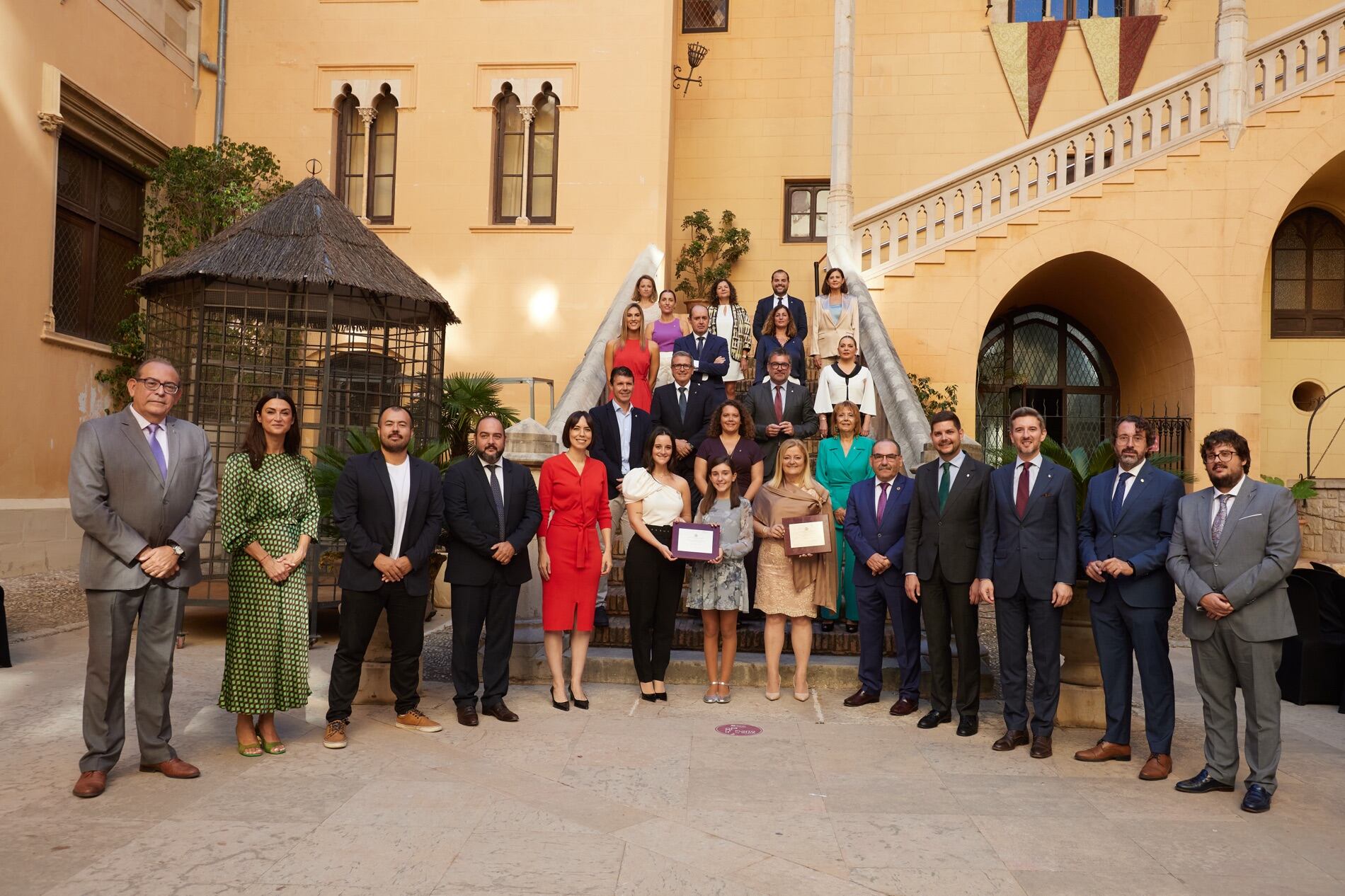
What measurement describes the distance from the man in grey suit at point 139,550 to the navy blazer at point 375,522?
923 mm

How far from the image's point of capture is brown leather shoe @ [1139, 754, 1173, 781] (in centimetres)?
591

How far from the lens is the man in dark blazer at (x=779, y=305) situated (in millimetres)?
11320

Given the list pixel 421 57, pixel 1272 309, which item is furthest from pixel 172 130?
pixel 1272 309

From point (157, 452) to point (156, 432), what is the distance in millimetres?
118

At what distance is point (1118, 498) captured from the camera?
636 cm

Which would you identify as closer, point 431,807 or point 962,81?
point 431,807

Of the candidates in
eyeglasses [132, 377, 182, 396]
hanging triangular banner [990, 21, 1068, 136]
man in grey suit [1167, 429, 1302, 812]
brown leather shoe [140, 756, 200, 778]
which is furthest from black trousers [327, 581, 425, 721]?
hanging triangular banner [990, 21, 1068, 136]

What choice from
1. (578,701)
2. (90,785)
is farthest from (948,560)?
(90,785)

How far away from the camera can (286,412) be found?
6.08m

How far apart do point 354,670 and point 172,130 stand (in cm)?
1314

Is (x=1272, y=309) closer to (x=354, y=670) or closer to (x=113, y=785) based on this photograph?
(x=354, y=670)

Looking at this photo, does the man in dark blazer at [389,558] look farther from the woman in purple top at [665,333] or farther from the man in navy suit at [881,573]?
the woman in purple top at [665,333]

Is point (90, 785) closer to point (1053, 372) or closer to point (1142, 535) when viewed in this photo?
point (1142, 535)

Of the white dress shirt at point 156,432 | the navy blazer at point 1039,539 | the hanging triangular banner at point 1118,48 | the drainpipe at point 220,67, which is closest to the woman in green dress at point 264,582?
the white dress shirt at point 156,432
